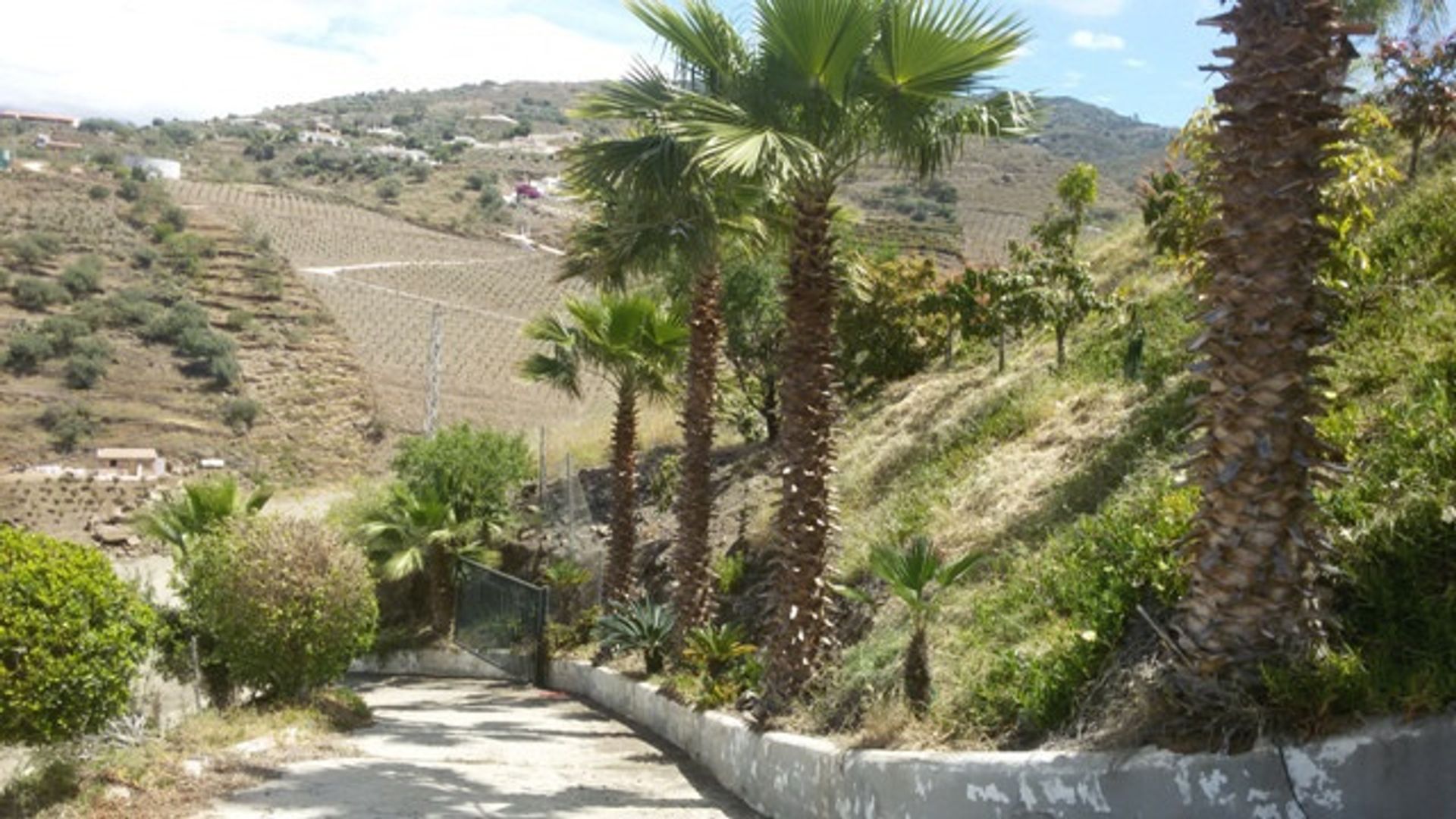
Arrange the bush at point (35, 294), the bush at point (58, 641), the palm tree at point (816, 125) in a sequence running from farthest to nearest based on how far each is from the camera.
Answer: the bush at point (35, 294) → the palm tree at point (816, 125) → the bush at point (58, 641)

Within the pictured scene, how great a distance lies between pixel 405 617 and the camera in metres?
29.6

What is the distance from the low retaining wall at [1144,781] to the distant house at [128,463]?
47.7m

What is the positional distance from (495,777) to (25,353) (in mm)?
53739

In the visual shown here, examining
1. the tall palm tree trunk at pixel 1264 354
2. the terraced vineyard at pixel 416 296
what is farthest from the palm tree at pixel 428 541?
the tall palm tree trunk at pixel 1264 354

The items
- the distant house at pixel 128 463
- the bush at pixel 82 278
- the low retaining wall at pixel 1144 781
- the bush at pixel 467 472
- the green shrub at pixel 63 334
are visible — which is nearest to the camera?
the low retaining wall at pixel 1144 781

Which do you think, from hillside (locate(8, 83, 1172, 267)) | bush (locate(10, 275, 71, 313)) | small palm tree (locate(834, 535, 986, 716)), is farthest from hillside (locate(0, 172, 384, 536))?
small palm tree (locate(834, 535, 986, 716))

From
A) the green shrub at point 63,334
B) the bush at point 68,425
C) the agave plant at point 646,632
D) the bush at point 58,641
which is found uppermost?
the bush at point 58,641

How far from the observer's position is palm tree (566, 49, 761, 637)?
11.9m

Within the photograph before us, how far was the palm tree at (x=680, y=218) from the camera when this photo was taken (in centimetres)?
1190

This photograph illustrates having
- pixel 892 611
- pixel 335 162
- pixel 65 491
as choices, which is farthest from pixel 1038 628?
pixel 335 162

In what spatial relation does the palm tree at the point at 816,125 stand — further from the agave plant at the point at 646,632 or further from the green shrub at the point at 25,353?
the green shrub at the point at 25,353

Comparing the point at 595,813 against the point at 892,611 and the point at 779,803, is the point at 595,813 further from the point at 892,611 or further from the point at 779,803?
the point at 892,611

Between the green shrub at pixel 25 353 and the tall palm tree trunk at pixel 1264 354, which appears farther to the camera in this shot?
the green shrub at pixel 25 353

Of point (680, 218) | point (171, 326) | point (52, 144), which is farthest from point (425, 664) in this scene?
point (52, 144)
